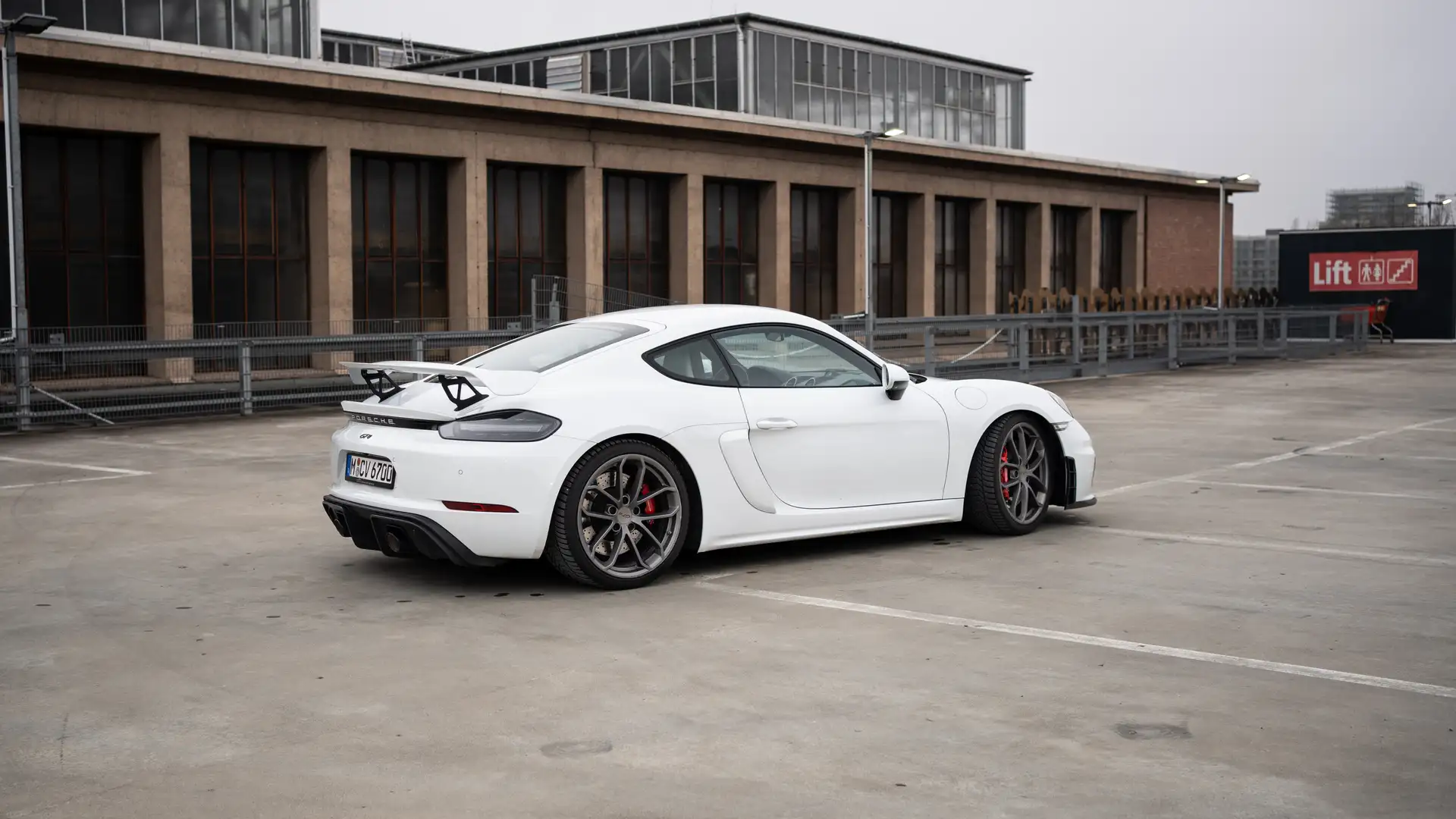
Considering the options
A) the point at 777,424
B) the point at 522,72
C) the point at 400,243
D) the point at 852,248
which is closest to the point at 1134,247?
the point at 852,248

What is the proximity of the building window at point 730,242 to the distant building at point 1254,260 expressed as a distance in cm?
3987

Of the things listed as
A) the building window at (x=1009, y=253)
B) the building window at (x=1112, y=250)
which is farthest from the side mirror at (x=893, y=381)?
the building window at (x=1112, y=250)

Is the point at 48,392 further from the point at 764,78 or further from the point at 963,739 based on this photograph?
the point at 764,78

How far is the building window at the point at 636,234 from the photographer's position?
3938 centimetres

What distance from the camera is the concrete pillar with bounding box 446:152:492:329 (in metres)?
34.8

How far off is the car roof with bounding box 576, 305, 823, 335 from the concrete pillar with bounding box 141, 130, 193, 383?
23284 millimetres

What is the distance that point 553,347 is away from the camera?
790cm

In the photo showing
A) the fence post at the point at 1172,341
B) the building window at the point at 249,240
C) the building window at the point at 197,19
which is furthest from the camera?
the building window at the point at 197,19

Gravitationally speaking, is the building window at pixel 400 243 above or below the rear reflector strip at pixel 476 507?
above

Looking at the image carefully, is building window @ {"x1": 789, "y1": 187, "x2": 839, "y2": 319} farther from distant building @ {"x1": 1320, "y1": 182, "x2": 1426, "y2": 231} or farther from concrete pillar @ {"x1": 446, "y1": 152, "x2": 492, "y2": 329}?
distant building @ {"x1": 1320, "y1": 182, "x2": 1426, "y2": 231}

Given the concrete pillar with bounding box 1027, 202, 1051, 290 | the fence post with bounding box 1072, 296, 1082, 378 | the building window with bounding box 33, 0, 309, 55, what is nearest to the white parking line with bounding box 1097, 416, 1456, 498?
the fence post with bounding box 1072, 296, 1082, 378

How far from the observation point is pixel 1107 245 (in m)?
57.5

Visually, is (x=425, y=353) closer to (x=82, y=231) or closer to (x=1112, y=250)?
(x=82, y=231)

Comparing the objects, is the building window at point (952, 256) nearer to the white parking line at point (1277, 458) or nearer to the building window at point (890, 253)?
the building window at point (890, 253)
